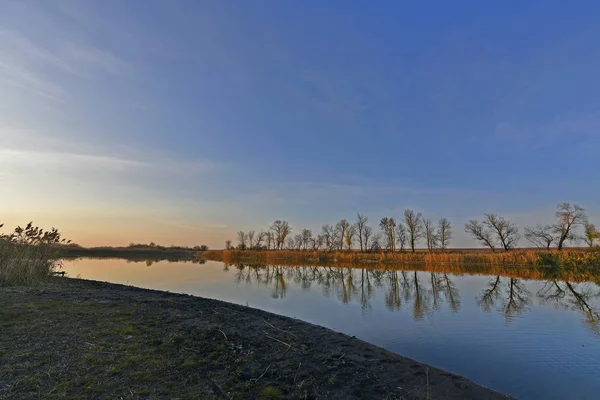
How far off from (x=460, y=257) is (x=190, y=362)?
4295 cm

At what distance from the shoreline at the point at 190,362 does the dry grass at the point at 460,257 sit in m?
35.7

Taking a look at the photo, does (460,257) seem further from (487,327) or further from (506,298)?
(487,327)

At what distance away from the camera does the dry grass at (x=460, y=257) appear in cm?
3281

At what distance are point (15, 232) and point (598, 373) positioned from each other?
2098cm

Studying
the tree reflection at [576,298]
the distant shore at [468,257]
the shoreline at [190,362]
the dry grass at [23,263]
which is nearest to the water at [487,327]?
the tree reflection at [576,298]

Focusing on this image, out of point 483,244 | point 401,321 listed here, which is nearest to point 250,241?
point 483,244

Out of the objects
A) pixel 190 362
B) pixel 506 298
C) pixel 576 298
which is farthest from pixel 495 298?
pixel 190 362

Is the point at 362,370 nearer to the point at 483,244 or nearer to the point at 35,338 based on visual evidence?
the point at 35,338

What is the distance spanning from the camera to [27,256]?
1475 centimetres

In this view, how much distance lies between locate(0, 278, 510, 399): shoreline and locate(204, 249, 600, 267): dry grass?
3571 centimetres

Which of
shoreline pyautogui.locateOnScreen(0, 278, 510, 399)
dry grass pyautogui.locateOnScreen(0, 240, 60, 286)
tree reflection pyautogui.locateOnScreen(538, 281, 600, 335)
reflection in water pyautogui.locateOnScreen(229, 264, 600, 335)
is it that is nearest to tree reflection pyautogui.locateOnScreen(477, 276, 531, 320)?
reflection in water pyautogui.locateOnScreen(229, 264, 600, 335)

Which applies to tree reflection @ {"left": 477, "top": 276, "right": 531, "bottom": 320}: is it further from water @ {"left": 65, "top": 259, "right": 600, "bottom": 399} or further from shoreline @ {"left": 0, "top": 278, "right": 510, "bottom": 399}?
shoreline @ {"left": 0, "top": 278, "right": 510, "bottom": 399}

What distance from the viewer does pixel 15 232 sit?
14.9 meters

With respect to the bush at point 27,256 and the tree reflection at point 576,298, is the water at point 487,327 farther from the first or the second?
the bush at point 27,256
